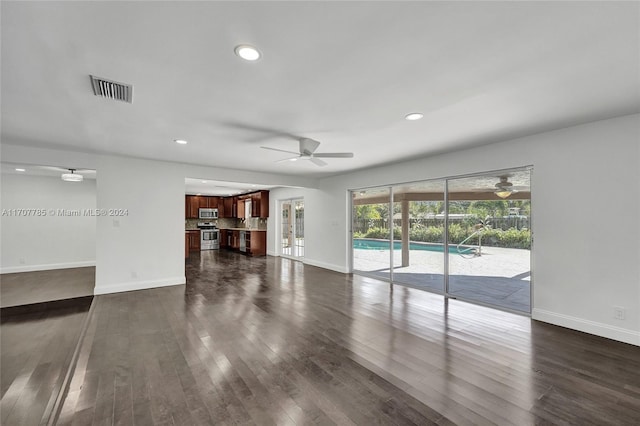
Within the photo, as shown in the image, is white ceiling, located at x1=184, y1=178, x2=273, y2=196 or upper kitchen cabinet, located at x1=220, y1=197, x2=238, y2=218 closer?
white ceiling, located at x1=184, y1=178, x2=273, y2=196

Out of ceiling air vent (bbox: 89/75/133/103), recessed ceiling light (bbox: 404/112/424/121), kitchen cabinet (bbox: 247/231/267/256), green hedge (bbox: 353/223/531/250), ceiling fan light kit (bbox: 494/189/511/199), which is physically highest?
ceiling air vent (bbox: 89/75/133/103)

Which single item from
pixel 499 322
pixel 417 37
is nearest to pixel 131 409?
pixel 417 37

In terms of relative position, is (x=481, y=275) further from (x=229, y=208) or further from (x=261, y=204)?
(x=229, y=208)

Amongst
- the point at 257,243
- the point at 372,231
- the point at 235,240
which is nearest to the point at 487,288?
the point at 372,231

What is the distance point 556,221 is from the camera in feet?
11.6

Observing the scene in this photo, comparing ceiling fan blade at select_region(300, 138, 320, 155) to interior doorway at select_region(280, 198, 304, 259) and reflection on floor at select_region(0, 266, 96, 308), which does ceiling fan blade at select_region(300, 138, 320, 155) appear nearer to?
reflection on floor at select_region(0, 266, 96, 308)

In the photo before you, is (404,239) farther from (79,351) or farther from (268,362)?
(79,351)

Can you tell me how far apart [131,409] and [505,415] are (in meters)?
2.62

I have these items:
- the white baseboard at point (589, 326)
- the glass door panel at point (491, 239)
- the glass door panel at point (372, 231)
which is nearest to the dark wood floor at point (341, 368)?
the white baseboard at point (589, 326)

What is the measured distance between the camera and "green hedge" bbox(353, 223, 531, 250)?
A: 13.2 ft

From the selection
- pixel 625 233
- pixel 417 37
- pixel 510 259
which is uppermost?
pixel 417 37

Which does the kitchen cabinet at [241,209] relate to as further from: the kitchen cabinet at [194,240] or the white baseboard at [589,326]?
the white baseboard at [589,326]

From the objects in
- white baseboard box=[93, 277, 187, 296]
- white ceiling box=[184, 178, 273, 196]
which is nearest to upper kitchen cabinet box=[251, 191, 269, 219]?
white ceiling box=[184, 178, 273, 196]

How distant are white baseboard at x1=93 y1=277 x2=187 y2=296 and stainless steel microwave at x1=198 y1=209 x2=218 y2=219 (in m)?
6.07
